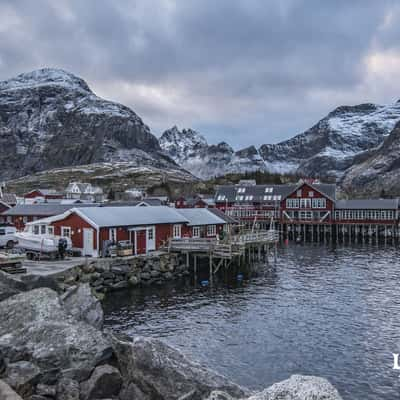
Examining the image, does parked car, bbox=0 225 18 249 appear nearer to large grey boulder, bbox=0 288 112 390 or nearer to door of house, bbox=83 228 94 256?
door of house, bbox=83 228 94 256

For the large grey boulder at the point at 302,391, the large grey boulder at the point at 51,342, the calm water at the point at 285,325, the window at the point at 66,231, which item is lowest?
the calm water at the point at 285,325

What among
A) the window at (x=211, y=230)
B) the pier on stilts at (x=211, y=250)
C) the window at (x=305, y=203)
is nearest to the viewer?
the pier on stilts at (x=211, y=250)

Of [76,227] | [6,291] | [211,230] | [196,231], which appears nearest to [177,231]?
[196,231]

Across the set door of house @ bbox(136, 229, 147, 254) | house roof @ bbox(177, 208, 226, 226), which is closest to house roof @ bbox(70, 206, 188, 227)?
door of house @ bbox(136, 229, 147, 254)

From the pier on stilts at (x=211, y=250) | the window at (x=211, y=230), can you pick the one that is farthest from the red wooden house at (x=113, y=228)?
the window at (x=211, y=230)

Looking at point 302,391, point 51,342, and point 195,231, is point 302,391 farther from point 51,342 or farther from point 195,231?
point 195,231

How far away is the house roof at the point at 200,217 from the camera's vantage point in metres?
54.5

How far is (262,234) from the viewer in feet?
179

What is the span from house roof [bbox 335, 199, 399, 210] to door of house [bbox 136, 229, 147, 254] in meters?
57.8

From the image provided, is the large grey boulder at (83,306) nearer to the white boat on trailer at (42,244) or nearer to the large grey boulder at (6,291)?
the large grey boulder at (6,291)

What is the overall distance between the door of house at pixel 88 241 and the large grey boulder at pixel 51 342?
23.7 metres

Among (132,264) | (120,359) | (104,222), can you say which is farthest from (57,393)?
(104,222)

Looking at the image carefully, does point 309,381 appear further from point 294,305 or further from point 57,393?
point 294,305

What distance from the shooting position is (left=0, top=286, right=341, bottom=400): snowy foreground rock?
1461 cm
